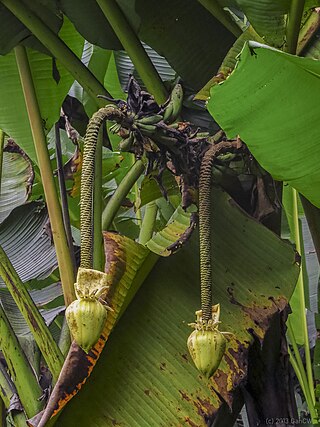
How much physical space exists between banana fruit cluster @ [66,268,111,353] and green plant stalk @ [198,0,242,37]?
1.80 feet

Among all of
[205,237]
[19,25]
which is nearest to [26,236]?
[19,25]

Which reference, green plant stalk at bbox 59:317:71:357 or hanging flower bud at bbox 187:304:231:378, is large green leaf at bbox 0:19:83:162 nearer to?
green plant stalk at bbox 59:317:71:357

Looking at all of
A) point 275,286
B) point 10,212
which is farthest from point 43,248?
point 275,286

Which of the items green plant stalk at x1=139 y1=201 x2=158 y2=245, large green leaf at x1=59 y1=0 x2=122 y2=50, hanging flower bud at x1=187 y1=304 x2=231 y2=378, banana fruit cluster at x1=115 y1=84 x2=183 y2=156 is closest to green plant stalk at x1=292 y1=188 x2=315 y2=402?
green plant stalk at x1=139 y1=201 x2=158 y2=245

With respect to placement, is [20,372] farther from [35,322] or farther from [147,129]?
[147,129]

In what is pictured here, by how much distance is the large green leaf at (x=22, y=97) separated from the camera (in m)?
1.24

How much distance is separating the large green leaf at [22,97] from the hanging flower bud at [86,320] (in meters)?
0.70

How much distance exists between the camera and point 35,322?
1.04 m

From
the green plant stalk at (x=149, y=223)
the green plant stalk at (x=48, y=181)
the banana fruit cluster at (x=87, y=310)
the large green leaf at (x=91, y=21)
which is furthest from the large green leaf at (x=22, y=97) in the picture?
the banana fruit cluster at (x=87, y=310)

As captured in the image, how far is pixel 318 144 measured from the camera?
687 mm

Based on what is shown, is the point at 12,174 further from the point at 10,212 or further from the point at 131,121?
the point at 131,121

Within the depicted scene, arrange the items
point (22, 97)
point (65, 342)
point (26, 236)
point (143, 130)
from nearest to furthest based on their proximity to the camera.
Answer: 1. point (143, 130)
2. point (65, 342)
3. point (22, 97)
4. point (26, 236)

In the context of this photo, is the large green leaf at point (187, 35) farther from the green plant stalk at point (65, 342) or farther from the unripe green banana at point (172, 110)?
the green plant stalk at point (65, 342)

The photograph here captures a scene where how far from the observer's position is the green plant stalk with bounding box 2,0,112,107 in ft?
3.30
